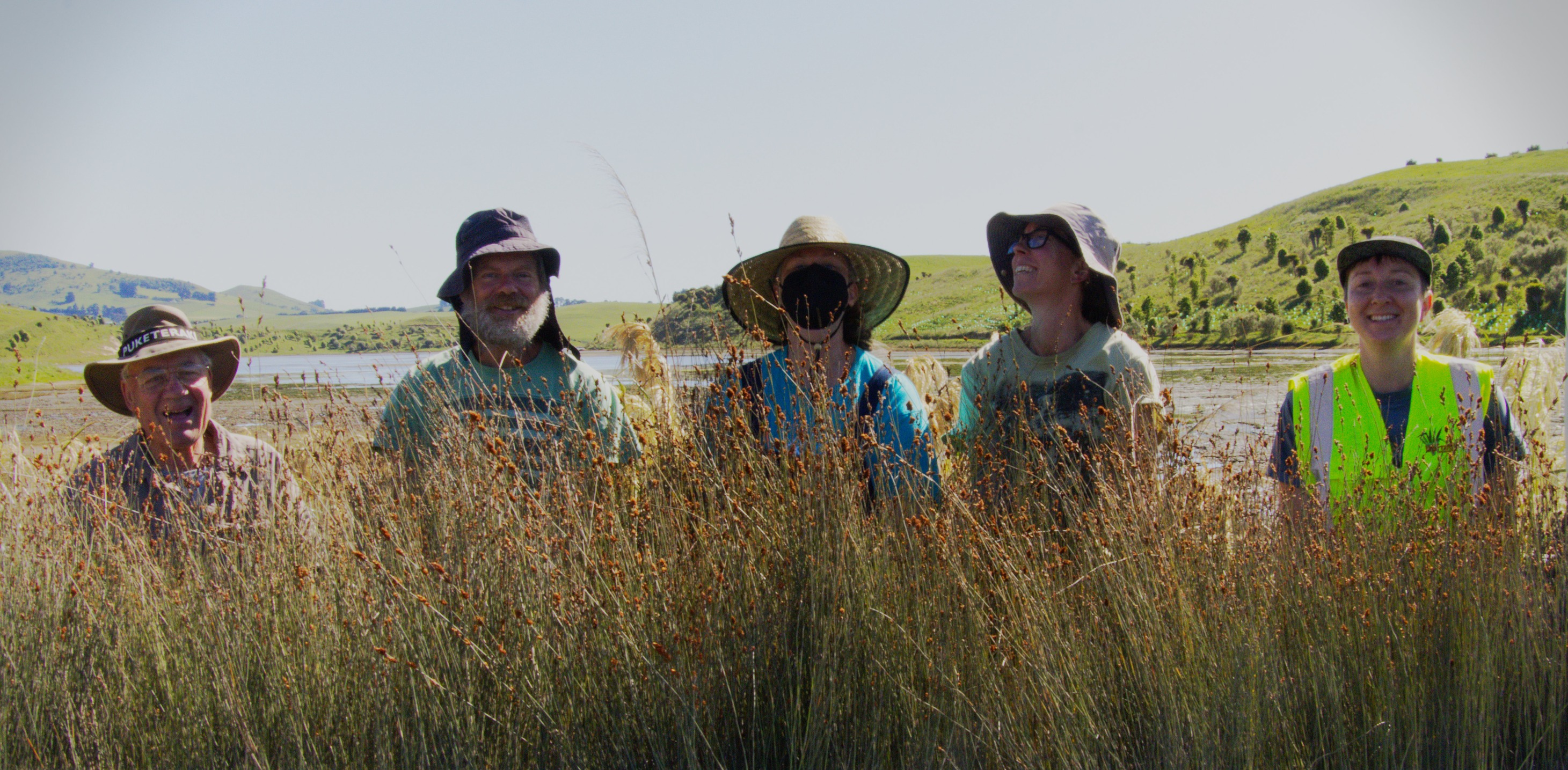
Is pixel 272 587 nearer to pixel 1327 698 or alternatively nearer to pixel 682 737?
pixel 682 737

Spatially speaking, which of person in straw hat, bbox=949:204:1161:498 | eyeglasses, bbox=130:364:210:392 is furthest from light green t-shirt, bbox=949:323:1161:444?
eyeglasses, bbox=130:364:210:392

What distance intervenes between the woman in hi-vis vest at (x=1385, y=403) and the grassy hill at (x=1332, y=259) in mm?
20689

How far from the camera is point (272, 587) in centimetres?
237

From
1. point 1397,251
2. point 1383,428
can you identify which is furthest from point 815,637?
point 1397,251

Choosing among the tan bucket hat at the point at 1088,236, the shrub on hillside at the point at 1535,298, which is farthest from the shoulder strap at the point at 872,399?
the shrub on hillside at the point at 1535,298

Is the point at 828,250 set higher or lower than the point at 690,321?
higher

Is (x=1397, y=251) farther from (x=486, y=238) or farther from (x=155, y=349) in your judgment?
(x=155, y=349)

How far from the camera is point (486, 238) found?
3.68m

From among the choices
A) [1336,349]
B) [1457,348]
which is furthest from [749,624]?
[1336,349]

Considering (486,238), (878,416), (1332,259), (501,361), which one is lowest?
(878,416)

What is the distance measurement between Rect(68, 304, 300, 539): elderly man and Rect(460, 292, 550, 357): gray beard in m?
0.92

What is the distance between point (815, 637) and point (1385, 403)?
96.4 inches

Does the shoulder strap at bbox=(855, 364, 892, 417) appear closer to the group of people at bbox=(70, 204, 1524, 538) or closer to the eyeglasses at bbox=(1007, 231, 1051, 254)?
the group of people at bbox=(70, 204, 1524, 538)

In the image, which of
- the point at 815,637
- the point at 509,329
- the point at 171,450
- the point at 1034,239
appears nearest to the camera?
the point at 815,637
